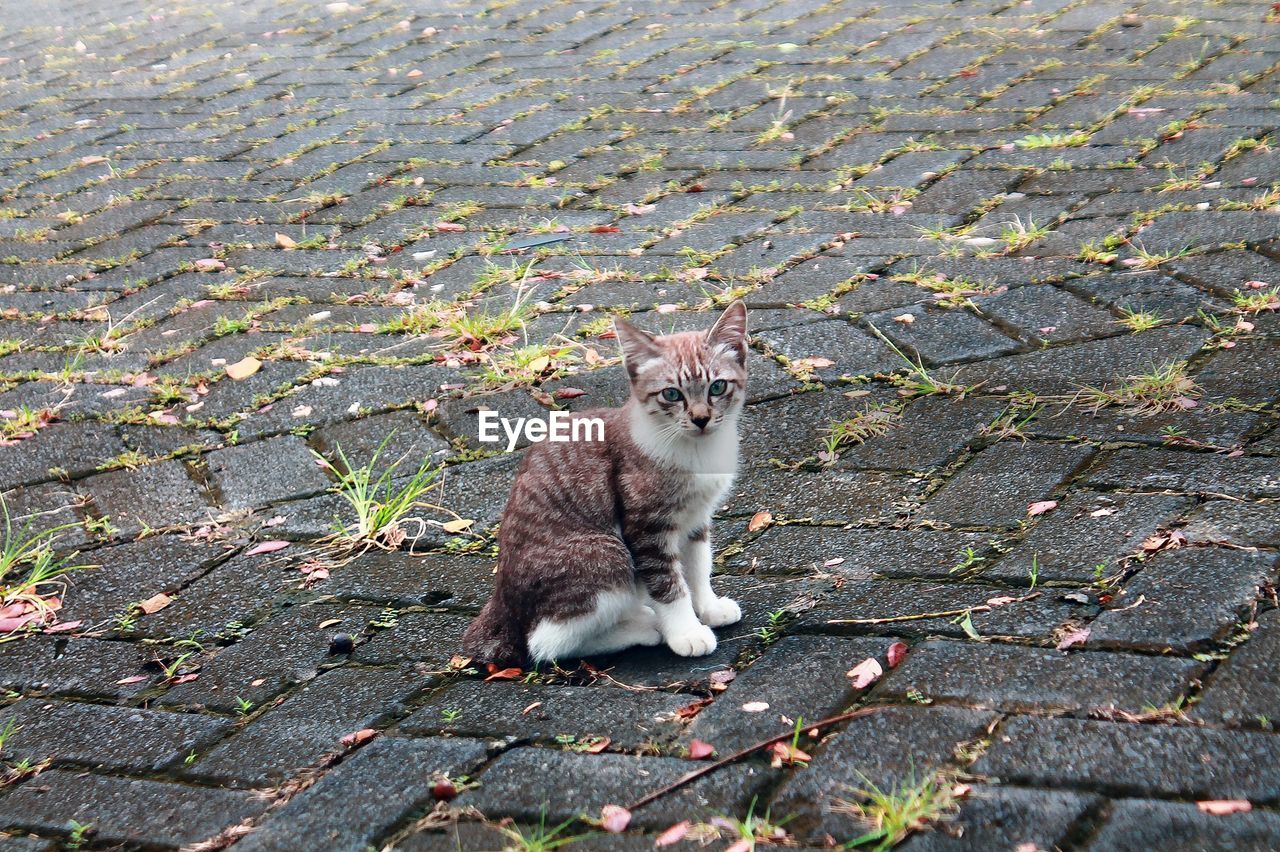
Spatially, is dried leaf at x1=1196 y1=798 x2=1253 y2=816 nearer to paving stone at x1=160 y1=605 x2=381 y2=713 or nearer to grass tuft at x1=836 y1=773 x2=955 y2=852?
grass tuft at x1=836 y1=773 x2=955 y2=852

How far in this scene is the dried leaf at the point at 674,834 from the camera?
199cm

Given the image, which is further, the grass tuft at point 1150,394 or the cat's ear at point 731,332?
the grass tuft at point 1150,394

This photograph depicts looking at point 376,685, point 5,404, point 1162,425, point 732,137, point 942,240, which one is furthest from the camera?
point 732,137

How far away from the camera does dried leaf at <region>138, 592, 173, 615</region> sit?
3.21 metres

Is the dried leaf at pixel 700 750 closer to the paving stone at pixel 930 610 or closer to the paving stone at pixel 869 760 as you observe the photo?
the paving stone at pixel 869 760

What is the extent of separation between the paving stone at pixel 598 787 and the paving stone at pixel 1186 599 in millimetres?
742

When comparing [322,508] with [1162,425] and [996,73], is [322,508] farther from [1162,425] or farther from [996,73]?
[996,73]

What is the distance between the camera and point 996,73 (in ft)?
21.5

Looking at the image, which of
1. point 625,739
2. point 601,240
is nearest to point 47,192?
point 601,240

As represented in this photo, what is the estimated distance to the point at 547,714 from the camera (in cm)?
249

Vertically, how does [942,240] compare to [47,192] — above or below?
below

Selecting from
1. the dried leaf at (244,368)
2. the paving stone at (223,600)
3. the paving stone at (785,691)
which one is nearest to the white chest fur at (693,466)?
the paving stone at (785,691)

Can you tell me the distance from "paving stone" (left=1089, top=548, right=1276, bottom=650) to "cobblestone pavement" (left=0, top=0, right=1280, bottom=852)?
0.4 inches

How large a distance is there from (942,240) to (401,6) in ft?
20.3
